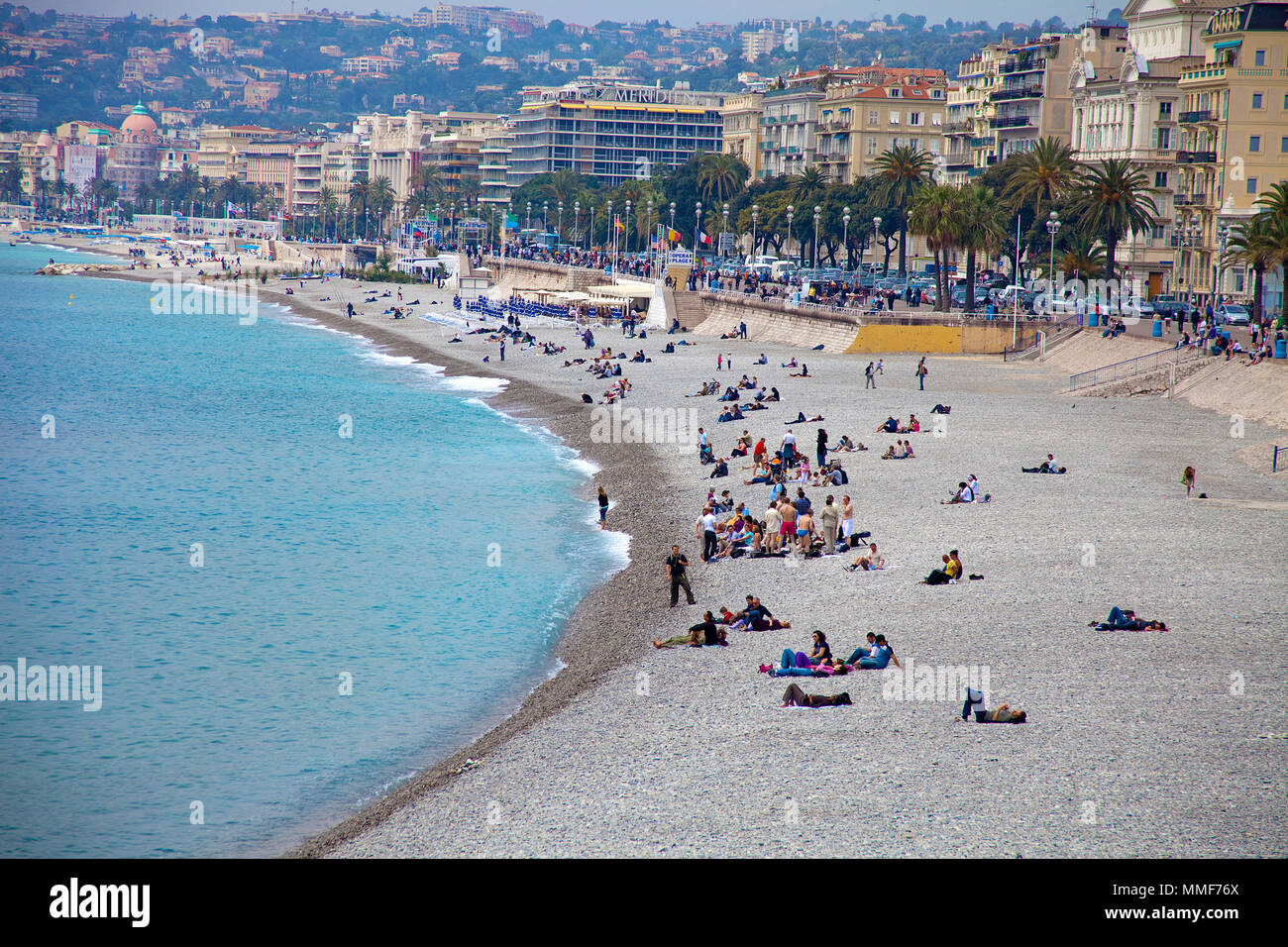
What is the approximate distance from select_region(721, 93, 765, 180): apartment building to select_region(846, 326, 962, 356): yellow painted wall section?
227 feet

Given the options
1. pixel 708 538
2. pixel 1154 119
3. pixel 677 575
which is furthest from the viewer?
pixel 1154 119

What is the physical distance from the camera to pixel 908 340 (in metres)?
56.2

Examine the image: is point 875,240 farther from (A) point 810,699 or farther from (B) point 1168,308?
(A) point 810,699

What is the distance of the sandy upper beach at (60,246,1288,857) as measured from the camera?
1315 cm

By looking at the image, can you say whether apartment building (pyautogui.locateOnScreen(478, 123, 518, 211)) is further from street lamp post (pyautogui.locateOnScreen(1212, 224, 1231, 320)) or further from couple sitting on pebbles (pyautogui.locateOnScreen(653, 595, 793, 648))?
couple sitting on pebbles (pyautogui.locateOnScreen(653, 595, 793, 648))

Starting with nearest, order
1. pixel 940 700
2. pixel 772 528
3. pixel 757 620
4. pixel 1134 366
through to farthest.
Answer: pixel 940 700, pixel 757 620, pixel 772 528, pixel 1134 366

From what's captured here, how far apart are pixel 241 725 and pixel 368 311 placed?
8518 centimetres

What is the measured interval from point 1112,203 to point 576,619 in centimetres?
4161

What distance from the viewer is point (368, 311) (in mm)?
102312

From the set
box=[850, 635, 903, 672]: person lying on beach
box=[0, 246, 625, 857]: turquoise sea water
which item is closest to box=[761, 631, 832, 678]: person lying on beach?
box=[850, 635, 903, 672]: person lying on beach

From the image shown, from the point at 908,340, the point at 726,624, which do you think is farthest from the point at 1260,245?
the point at 726,624

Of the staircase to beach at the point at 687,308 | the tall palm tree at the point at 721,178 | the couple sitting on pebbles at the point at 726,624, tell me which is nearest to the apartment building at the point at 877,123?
the tall palm tree at the point at 721,178

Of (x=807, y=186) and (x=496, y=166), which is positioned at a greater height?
(x=496, y=166)

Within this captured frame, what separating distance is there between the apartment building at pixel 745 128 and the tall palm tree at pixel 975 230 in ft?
216
